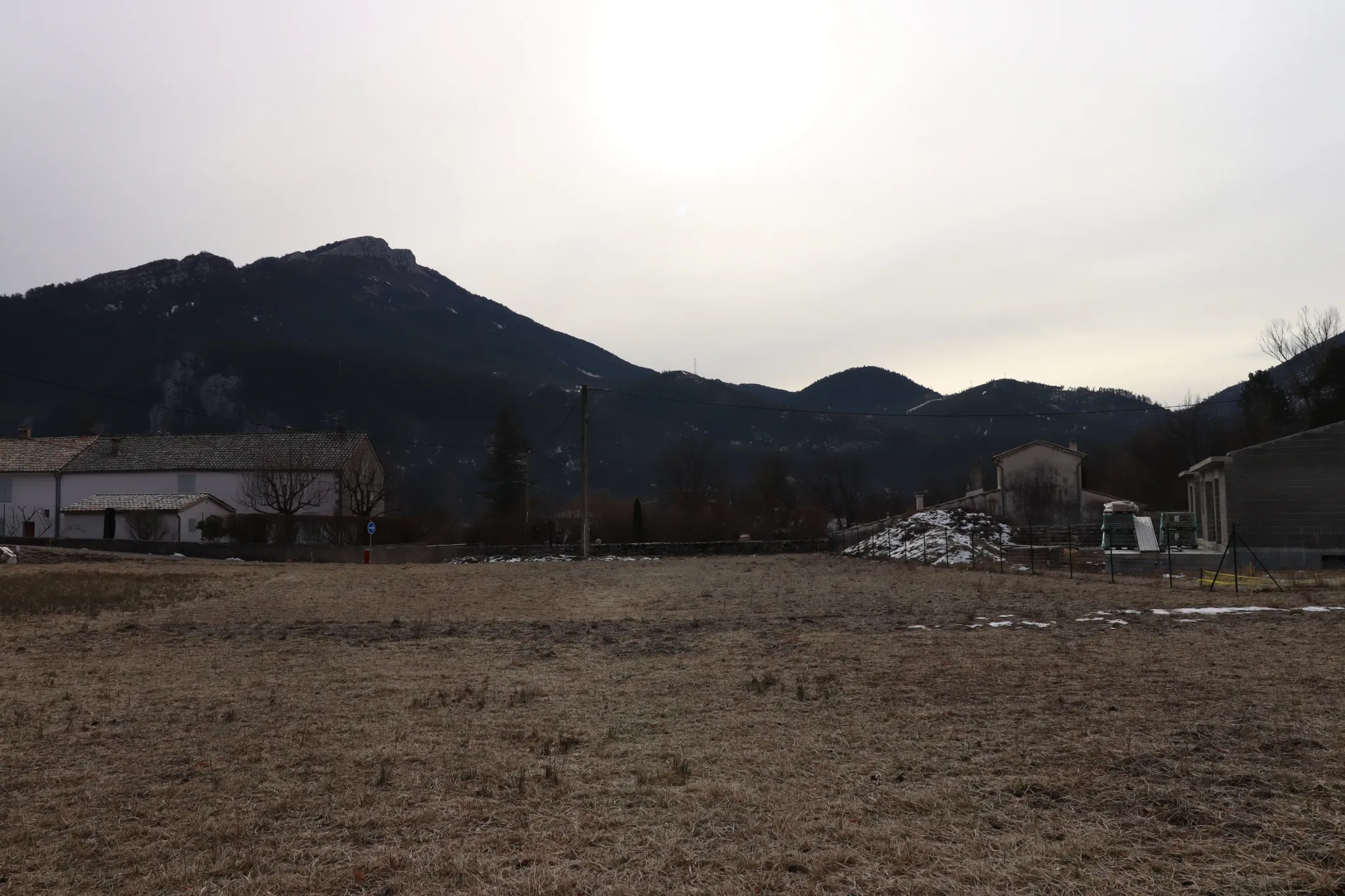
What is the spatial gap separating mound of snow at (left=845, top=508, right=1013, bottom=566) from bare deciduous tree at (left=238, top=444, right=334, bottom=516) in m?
37.2

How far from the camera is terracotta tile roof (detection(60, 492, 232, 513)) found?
59.1 meters

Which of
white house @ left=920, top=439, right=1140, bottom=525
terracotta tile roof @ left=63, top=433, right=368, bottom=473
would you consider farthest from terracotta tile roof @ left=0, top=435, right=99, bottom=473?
white house @ left=920, top=439, right=1140, bottom=525

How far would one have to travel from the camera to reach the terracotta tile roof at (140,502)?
2328 inches

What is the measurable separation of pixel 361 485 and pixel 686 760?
64008 mm

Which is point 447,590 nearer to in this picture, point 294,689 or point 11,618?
point 11,618

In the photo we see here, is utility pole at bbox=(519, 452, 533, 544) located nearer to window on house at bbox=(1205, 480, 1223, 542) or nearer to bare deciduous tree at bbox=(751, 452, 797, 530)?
bare deciduous tree at bbox=(751, 452, 797, 530)

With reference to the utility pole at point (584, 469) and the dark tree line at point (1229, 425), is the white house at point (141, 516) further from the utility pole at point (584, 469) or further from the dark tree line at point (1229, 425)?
the dark tree line at point (1229, 425)

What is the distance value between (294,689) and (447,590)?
15856 mm

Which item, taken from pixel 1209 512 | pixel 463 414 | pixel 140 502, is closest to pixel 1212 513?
pixel 1209 512

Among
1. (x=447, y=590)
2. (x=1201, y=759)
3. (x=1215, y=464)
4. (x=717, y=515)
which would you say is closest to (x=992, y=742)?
(x=1201, y=759)

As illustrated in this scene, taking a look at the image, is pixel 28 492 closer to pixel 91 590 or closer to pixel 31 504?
pixel 31 504

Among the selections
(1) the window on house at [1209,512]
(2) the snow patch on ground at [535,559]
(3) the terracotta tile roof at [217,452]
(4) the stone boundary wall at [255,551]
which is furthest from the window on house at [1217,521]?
(3) the terracotta tile roof at [217,452]

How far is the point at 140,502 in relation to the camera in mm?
61656

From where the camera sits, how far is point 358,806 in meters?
6.17
